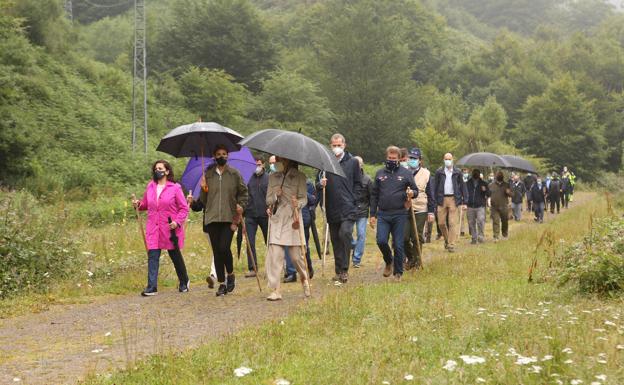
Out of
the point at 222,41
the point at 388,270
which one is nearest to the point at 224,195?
the point at 388,270

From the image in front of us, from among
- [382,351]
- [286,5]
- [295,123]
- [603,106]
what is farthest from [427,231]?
[286,5]

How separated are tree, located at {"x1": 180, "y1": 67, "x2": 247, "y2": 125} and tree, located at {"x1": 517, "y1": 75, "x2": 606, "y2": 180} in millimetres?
33484

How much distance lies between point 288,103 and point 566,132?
33359mm

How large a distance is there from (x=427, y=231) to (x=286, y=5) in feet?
298

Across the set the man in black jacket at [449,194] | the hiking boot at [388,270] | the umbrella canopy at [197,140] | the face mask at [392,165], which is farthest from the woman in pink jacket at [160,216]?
the man in black jacket at [449,194]

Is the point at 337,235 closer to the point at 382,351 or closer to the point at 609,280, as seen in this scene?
the point at 609,280

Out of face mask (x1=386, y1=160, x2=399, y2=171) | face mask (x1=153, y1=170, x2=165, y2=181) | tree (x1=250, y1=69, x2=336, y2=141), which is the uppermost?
tree (x1=250, y1=69, x2=336, y2=141)

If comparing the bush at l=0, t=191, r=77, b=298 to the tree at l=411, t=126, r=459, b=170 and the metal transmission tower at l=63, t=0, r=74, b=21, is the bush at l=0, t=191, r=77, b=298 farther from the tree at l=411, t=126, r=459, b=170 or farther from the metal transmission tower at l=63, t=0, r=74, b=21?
the metal transmission tower at l=63, t=0, r=74, b=21

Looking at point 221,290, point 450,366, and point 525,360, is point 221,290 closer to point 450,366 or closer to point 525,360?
point 450,366

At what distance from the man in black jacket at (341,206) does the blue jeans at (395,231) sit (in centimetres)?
44

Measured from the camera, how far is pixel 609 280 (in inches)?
305

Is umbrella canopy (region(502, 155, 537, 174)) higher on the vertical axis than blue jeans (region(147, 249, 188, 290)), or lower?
higher

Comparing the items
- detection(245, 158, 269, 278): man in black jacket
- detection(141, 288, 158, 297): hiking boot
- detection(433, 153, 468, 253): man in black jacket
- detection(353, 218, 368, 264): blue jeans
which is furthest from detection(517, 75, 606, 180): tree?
detection(141, 288, 158, 297): hiking boot

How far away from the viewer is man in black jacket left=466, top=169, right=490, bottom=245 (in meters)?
18.5
